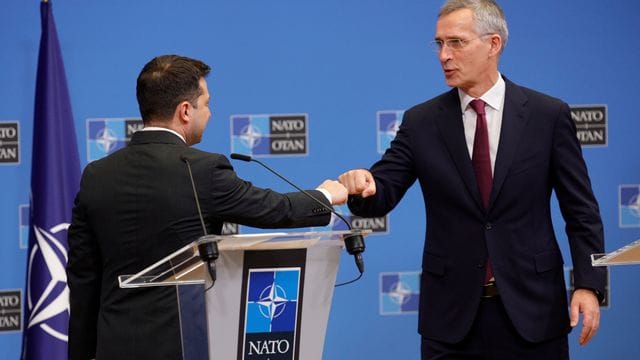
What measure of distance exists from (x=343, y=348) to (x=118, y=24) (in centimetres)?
199

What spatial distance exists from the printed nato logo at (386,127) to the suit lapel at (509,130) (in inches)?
66.3

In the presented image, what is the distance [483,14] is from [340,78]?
1.67 m

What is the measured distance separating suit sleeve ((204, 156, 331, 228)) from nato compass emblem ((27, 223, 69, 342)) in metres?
1.81

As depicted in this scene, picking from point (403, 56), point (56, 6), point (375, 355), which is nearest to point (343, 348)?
point (375, 355)

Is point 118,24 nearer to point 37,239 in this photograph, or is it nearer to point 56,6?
point 56,6

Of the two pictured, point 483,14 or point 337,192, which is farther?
point 483,14

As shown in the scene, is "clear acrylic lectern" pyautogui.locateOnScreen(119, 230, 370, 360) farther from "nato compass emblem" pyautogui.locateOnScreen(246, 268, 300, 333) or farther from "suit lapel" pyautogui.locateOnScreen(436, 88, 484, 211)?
"suit lapel" pyautogui.locateOnScreen(436, 88, 484, 211)

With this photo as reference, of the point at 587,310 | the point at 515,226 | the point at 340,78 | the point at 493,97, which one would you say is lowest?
the point at 587,310

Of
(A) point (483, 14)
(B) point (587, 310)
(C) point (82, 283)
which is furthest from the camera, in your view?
(A) point (483, 14)

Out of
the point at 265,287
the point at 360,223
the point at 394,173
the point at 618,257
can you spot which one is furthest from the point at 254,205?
the point at 360,223

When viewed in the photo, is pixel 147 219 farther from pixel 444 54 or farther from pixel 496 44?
pixel 496 44

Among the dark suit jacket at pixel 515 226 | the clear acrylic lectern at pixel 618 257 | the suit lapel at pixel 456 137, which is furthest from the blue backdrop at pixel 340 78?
the clear acrylic lectern at pixel 618 257

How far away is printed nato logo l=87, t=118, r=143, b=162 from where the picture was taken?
4625 millimetres

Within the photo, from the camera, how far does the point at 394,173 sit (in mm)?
3264
